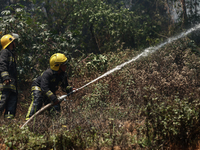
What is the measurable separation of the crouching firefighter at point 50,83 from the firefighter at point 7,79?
0.50 metres

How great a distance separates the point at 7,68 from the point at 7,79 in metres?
0.35

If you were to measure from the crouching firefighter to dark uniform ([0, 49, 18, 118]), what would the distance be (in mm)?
492

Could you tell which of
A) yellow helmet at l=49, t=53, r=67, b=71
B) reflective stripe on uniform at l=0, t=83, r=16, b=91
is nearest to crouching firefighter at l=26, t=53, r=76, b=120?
yellow helmet at l=49, t=53, r=67, b=71

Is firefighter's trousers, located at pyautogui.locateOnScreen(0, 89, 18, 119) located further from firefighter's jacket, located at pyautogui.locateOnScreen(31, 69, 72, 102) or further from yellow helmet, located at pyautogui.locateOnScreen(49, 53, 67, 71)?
yellow helmet, located at pyautogui.locateOnScreen(49, 53, 67, 71)

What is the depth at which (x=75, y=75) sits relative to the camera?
6.91 m

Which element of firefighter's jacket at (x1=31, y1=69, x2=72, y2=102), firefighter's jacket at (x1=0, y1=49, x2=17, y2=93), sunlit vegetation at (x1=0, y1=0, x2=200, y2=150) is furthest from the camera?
firefighter's jacket at (x1=0, y1=49, x2=17, y2=93)

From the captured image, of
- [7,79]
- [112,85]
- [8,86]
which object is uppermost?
[7,79]

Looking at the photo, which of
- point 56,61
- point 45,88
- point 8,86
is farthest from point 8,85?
point 56,61

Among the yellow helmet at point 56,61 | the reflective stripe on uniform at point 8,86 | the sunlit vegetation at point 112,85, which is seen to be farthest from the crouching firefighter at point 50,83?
the reflective stripe on uniform at point 8,86

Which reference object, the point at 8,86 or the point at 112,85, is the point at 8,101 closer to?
the point at 8,86

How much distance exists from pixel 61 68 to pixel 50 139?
5.76 ft

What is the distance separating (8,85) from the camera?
454 cm

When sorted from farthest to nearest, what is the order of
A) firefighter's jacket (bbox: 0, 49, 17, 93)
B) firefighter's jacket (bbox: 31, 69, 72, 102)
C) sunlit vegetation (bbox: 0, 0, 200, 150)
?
firefighter's jacket (bbox: 0, 49, 17, 93)
firefighter's jacket (bbox: 31, 69, 72, 102)
sunlit vegetation (bbox: 0, 0, 200, 150)

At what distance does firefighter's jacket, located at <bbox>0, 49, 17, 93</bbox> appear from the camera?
4395 millimetres
